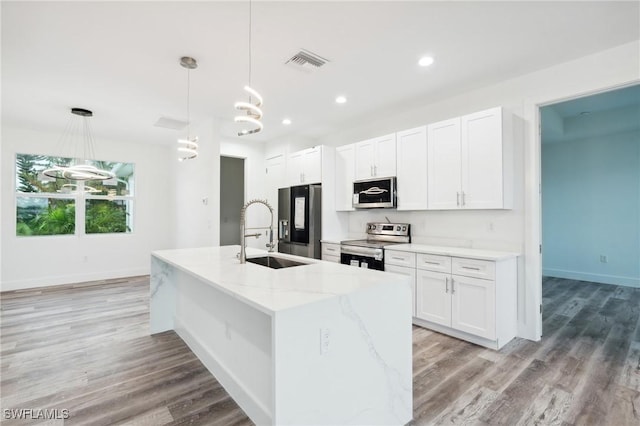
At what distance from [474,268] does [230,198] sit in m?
5.60

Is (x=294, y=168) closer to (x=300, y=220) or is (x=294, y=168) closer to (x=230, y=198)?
(x=300, y=220)

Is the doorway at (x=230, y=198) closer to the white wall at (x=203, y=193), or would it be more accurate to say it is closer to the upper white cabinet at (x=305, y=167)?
the white wall at (x=203, y=193)

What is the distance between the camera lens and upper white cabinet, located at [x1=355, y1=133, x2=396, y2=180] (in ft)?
13.3

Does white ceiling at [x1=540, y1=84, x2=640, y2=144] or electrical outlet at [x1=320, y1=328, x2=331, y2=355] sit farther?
white ceiling at [x1=540, y1=84, x2=640, y2=144]

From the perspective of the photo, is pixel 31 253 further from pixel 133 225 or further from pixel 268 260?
pixel 268 260

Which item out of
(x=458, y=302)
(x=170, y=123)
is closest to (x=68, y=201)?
(x=170, y=123)

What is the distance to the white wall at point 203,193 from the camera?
456cm

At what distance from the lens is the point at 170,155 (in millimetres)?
6668

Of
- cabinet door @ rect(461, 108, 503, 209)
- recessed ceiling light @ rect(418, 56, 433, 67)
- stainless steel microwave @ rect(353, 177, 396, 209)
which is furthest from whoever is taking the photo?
stainless steel microwave @ rect(353, 177, 396, 209)

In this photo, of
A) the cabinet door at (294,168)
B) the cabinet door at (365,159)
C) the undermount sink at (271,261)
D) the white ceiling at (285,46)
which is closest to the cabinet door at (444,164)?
the white ceiling at (285,46)

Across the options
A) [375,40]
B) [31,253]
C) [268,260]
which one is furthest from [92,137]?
[375,40]

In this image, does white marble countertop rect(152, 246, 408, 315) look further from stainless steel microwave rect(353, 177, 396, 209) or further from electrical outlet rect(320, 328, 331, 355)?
stainless steel microwave rect(353, 177, 396, 209)

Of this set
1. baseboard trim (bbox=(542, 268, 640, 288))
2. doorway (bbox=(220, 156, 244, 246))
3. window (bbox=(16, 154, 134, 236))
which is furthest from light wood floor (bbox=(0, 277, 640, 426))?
doorway (bbox=(220, 156, 244, 246))

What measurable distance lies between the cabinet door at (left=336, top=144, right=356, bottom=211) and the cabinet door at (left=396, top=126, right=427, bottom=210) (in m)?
0.84
